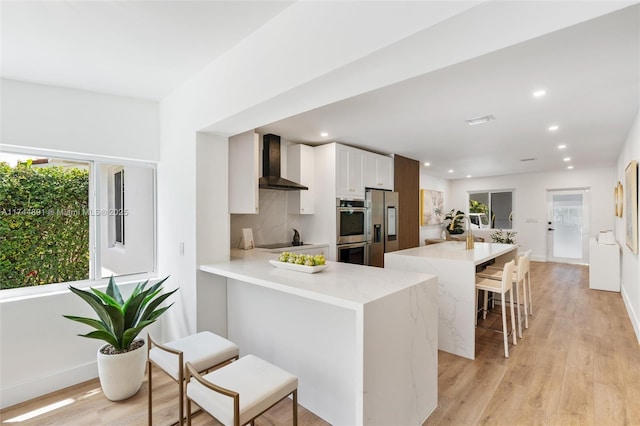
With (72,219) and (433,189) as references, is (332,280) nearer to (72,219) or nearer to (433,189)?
(72,219)

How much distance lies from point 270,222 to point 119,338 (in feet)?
7.27

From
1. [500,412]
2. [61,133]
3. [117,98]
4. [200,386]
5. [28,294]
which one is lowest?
[500,412]

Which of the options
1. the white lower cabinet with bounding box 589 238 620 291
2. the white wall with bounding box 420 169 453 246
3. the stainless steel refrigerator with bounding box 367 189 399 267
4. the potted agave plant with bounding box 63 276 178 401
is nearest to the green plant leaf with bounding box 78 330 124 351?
the potted agave plant with bounding box 63 276 178 401

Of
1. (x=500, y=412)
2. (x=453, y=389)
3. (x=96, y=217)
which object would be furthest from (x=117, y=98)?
(x=500, y=412)

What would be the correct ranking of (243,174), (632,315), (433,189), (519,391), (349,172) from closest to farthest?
(519,391), (243,174), (632,315), (349,172), (433,189)

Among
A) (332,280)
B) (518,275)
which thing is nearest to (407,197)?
(518,275)

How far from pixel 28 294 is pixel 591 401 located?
4238 millimetres

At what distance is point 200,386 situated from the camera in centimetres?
142

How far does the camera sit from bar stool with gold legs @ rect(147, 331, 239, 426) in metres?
1.67

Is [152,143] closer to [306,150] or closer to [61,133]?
[61,133]

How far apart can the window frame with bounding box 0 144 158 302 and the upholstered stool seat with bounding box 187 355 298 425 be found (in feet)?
5.88

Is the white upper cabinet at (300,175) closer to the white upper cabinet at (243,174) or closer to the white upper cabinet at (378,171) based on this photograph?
the white upper cabinet at (378,171)

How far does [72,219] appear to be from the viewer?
8.61ft

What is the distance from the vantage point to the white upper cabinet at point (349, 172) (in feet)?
13.9
